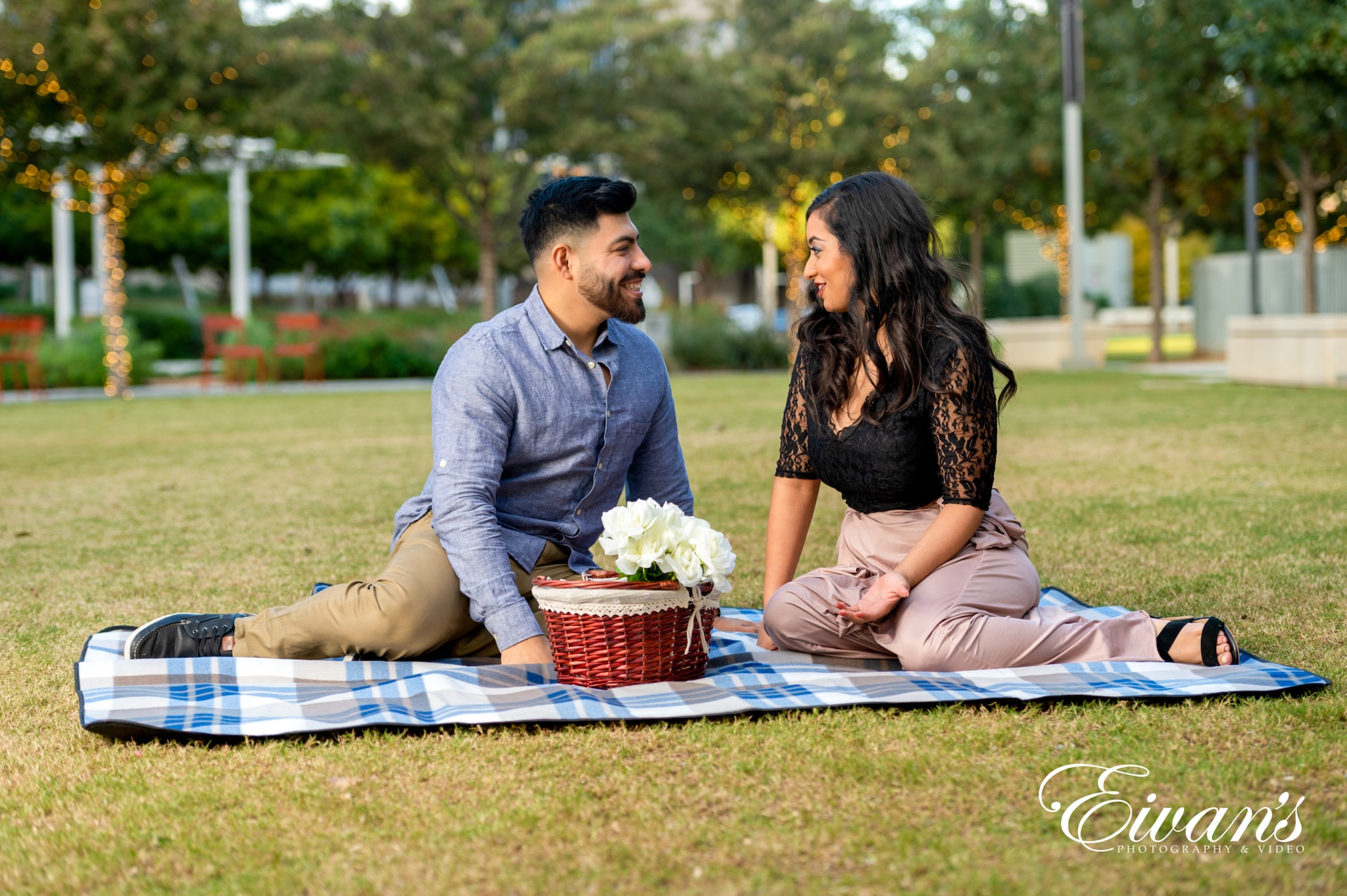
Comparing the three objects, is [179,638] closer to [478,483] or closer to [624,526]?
[478,483]

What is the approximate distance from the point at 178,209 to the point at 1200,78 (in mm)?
27266

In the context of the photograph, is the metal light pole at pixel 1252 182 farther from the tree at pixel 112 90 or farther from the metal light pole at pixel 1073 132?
the tree at pixel 112 90

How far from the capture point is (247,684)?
368 cm

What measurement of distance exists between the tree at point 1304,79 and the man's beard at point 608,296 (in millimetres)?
13306

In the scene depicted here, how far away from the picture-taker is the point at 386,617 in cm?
379

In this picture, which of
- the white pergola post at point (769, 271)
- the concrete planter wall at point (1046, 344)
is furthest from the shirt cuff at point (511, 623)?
the white pergola post at point (769, 271)

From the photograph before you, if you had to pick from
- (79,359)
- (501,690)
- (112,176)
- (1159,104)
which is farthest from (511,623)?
(79,359)

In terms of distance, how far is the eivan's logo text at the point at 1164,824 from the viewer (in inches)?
97.8

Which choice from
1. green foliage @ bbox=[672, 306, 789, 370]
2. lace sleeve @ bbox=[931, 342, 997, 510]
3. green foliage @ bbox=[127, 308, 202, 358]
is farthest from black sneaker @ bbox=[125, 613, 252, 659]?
green foliage @ bbox=[127, 308, 202, 358]

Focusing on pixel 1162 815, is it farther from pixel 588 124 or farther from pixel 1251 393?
pixel 588 124

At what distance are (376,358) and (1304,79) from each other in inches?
630

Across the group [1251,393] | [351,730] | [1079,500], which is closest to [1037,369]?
[1251,393]

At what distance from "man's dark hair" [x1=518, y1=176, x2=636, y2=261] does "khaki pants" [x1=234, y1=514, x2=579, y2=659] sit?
3.12 feet

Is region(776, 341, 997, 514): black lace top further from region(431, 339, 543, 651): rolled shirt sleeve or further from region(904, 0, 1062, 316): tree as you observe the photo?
region(904, 0, 1062, 316): tree
